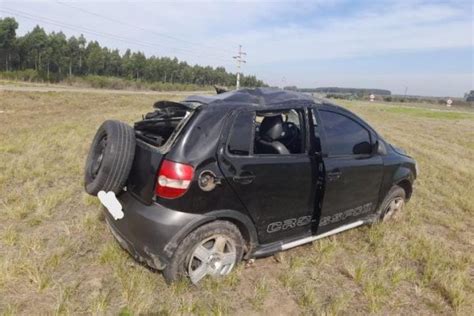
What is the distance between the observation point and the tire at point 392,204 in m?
4.34

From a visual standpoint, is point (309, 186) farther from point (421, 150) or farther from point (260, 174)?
point (421, 150)

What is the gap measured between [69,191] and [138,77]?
79.6 metres

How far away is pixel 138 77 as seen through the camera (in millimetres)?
79188

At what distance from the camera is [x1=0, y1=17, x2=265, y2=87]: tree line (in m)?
55.8

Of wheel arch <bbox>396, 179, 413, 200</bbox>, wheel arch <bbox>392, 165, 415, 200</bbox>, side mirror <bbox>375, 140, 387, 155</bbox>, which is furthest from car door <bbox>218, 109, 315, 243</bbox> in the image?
wheel arch <bbox>396, 179, 413, 200</bbox>

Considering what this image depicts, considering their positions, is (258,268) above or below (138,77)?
below

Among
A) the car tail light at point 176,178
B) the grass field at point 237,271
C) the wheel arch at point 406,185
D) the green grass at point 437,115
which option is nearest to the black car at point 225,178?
the car tail light at point 176,178

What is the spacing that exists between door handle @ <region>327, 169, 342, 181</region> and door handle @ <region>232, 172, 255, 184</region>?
92 cm

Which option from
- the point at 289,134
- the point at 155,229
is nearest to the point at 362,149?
the point at 289,134

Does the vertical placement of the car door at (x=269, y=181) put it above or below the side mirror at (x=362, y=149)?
below

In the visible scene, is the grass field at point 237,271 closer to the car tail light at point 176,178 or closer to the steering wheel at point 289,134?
the car tail light at point 176,178

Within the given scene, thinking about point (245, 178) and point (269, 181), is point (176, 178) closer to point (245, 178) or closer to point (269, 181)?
point (245, 178)

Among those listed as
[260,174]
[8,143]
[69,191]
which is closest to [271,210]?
[260,174]

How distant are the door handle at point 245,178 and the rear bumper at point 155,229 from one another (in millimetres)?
410
